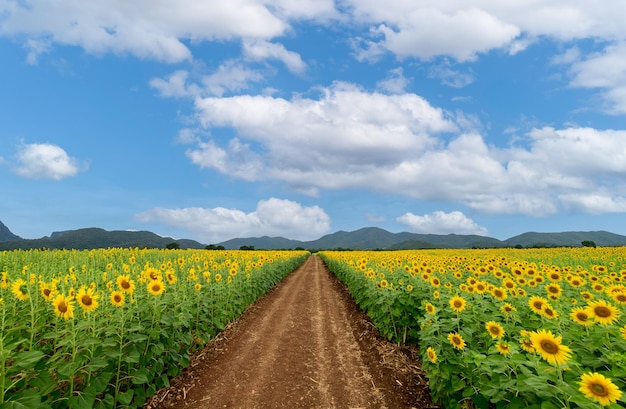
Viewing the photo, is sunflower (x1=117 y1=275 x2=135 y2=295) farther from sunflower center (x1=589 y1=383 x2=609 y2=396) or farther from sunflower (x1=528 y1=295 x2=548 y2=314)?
sunflower (x1=528 y1=295 x2=548 y2=314)

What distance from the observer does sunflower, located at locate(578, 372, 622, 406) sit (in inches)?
115

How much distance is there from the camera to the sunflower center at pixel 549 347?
12.0 ft

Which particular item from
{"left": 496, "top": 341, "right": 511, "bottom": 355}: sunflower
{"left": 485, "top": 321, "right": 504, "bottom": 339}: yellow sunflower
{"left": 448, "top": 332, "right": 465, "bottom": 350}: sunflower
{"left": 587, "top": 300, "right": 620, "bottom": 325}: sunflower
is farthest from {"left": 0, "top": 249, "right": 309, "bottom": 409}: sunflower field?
{"left": 587, "top": 300, "right": 620, "bottom": 325}: sunflower

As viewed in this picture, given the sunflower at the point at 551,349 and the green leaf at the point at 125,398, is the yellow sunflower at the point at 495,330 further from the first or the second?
the green leaf at the point at 125,398

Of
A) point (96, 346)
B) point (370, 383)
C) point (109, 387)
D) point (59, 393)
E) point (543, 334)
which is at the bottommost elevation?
point (370, 383)

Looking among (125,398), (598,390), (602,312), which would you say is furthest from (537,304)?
(125,398)

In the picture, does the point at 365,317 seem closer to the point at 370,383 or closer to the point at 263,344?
the point at 263,344

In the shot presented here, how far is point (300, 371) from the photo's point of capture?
8.53 m

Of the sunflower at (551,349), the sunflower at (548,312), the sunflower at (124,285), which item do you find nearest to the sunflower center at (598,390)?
the sunflower at (551,349)

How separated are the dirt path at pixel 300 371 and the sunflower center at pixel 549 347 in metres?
3.97

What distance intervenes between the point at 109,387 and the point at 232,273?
7.85m

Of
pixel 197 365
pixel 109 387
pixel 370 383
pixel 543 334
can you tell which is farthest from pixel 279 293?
pixel 543 334

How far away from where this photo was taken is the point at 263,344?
35.0 ft

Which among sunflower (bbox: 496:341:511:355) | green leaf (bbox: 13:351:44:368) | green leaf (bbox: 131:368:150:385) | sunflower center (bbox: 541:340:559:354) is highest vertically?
sunflower center (bbox: 541:340:559:354)
